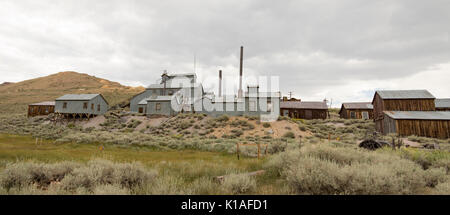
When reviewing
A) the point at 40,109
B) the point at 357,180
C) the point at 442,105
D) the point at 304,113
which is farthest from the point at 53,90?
the point at 442,105

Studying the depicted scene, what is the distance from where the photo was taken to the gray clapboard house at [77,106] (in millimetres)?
38219

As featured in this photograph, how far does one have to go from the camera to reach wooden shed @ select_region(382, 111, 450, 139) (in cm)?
2294

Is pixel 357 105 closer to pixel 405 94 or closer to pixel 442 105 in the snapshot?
pixel 442 105

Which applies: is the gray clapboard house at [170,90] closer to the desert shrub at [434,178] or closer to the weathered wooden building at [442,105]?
the desert shrub at [434,178]

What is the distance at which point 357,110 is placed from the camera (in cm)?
4494

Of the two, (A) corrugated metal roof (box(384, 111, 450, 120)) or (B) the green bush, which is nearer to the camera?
(B) the green bush

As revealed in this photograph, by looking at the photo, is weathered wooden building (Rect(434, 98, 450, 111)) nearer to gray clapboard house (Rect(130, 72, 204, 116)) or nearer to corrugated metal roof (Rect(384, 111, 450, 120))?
corrugated metal roof (Rect(384, 111, 450, 120))

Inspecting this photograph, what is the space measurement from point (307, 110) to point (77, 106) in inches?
2013

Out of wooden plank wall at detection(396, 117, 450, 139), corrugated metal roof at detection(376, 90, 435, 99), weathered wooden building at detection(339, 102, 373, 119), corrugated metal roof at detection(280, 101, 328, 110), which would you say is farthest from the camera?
corrugated metal roof at detection(280, 101, 328, 110)

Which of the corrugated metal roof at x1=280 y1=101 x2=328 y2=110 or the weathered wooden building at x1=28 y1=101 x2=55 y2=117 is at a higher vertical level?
the corrugated metal roof at x1=280 y1=101 x2=328 y2=110

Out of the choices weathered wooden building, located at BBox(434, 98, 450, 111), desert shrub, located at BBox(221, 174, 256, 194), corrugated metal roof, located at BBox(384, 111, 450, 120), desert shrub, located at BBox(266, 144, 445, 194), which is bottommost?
desert shrub, located at BBox(221, 174, 256, 194)

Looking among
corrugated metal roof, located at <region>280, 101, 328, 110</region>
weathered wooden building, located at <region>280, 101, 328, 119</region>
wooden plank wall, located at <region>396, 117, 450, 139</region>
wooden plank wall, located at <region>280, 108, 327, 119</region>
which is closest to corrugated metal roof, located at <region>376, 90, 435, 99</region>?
wooden plank wall, located at <region>396, 117, 450, 139</region>

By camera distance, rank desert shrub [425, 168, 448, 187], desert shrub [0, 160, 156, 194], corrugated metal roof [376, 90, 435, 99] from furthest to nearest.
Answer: corrugated metal roof [376, 90, 435, 99] → desert shrub [425, 168, 448, 187] → desert shrub [0, 160, 156, 194]

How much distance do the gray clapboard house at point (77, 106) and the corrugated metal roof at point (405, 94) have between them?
53.4 meters
